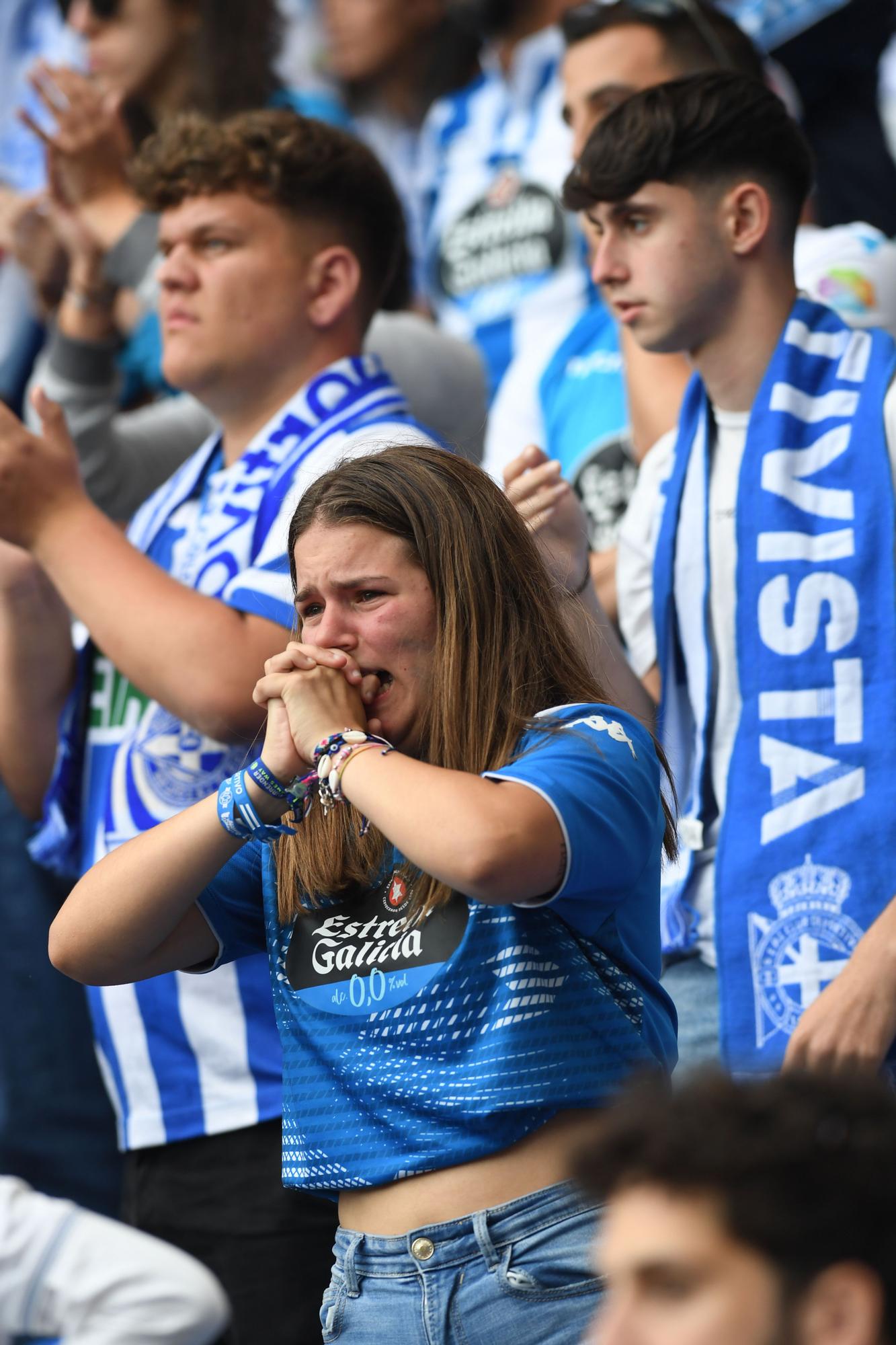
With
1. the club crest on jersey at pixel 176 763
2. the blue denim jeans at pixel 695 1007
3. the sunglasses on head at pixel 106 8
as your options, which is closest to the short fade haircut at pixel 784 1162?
the blue denim jeans at pixel 695 1007

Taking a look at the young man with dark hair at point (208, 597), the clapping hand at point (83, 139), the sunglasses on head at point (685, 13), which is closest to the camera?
the young man with dark hair at point (208, 597)

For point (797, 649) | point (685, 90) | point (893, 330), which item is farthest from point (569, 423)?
point (797, 649)

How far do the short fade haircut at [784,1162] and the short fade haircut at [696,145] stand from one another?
2.05 meters

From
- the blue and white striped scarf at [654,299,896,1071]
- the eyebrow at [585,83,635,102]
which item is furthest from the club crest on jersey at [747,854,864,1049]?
the eyebrow at [585,83,635,102]

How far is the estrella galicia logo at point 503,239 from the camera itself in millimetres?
4695

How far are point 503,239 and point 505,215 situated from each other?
74 millimetres

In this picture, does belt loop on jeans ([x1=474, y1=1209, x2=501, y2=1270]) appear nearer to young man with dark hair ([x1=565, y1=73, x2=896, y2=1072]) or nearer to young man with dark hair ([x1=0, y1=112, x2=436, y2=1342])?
young man with dark hair ([x1=565, y1=73, x2=896, y2=1072])

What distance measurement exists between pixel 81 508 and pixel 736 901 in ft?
3.91

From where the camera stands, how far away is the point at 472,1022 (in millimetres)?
1963

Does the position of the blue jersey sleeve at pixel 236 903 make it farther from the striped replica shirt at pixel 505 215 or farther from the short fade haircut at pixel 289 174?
the striped replica shirt at pixel 505 215

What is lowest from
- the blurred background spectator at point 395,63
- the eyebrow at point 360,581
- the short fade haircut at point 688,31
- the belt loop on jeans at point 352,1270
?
the belt loop on jeans at point 352,1270

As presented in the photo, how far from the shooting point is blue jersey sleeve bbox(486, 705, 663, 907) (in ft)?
6.19

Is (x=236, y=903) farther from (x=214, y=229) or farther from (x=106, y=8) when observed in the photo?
(x=106, y=8)

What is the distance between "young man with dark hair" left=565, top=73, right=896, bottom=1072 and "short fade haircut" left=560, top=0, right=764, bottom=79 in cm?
86
